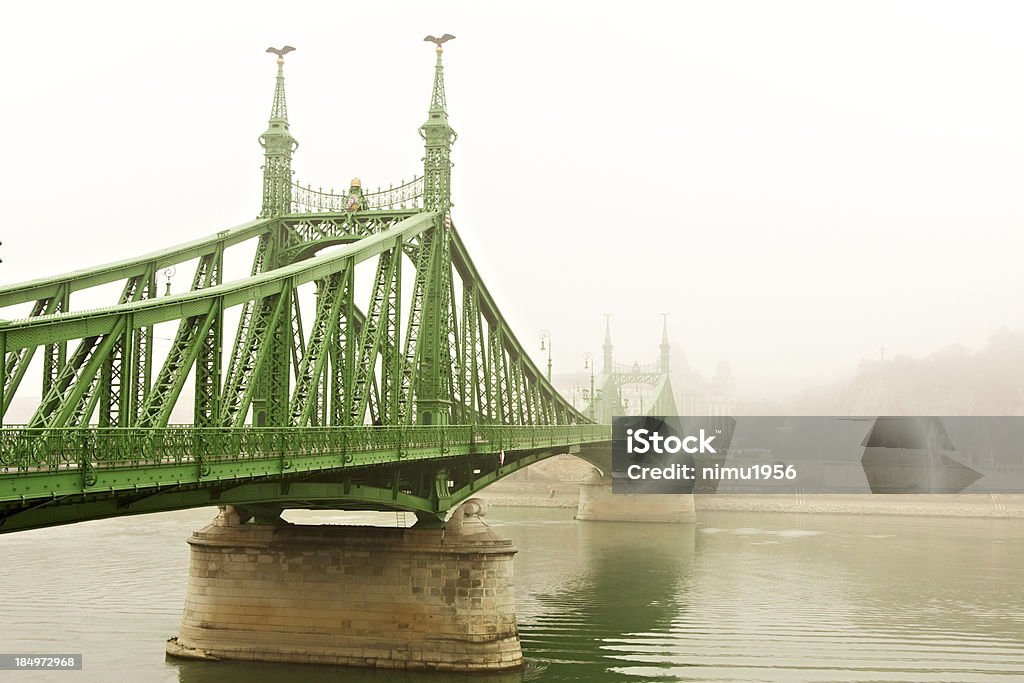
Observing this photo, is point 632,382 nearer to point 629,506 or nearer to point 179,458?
point 629,506

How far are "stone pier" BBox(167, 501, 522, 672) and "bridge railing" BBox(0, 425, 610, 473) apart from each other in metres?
3.73

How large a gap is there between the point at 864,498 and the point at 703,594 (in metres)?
57.2

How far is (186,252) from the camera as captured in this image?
33.3 meters

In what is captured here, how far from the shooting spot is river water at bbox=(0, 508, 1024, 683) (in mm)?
34406

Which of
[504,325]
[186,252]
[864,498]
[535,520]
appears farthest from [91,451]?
[864,498]

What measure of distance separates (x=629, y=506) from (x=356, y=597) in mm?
59500

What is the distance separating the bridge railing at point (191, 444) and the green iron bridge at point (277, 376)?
4 centimetres

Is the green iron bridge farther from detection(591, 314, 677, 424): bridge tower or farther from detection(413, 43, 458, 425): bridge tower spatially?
detection(591, 314, 677, 424): bridge tower

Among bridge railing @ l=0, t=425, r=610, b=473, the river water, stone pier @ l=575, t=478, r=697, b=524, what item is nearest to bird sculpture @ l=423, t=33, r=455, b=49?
bridge railing @ l=0, t=425, r=610, b=473

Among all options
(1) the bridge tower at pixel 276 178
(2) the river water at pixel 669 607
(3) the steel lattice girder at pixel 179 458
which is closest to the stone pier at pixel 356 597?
(2) the river water at pixel 669 607

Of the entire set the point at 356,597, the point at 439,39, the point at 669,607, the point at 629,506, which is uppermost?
the point at 439,39

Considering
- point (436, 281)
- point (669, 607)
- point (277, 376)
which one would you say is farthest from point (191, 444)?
point (669, 607)

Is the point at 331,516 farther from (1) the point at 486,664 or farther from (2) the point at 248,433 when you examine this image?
(2) the point at 248,433

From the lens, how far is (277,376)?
29875mm
